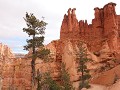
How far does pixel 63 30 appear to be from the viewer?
89.8 m

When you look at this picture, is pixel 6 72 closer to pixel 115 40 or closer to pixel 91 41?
pixel 91 41

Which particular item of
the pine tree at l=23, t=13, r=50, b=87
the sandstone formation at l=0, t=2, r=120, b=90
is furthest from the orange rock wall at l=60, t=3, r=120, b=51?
the pine tree at l=23, t=13, r=50, b=87

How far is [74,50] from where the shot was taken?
7881 centimetres

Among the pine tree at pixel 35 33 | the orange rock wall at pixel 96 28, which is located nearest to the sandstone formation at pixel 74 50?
the orange rock wall at pixel 96 28

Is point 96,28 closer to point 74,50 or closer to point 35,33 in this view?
point 74,50

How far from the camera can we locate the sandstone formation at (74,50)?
7650cm

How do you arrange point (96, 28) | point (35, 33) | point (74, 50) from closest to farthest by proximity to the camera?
point (35, 33), point (74, 50), point (96, 28)

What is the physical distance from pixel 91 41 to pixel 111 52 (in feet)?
29.7

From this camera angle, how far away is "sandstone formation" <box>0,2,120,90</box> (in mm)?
76500

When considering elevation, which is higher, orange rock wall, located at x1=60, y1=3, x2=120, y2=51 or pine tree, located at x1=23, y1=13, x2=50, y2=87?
orange rock wall, located at x1=60, y1=3, x2=120, y2=51

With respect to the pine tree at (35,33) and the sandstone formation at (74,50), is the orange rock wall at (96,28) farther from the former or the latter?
the pine tree at (35,33)

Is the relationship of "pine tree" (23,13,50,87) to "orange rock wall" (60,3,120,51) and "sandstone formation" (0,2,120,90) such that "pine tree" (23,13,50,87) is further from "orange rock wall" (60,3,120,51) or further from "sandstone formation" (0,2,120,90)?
"orange rock wall" (60,3,120,51)

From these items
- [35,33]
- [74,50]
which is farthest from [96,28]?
[35,33]

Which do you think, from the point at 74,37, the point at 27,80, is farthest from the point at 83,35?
the point at 27,80
